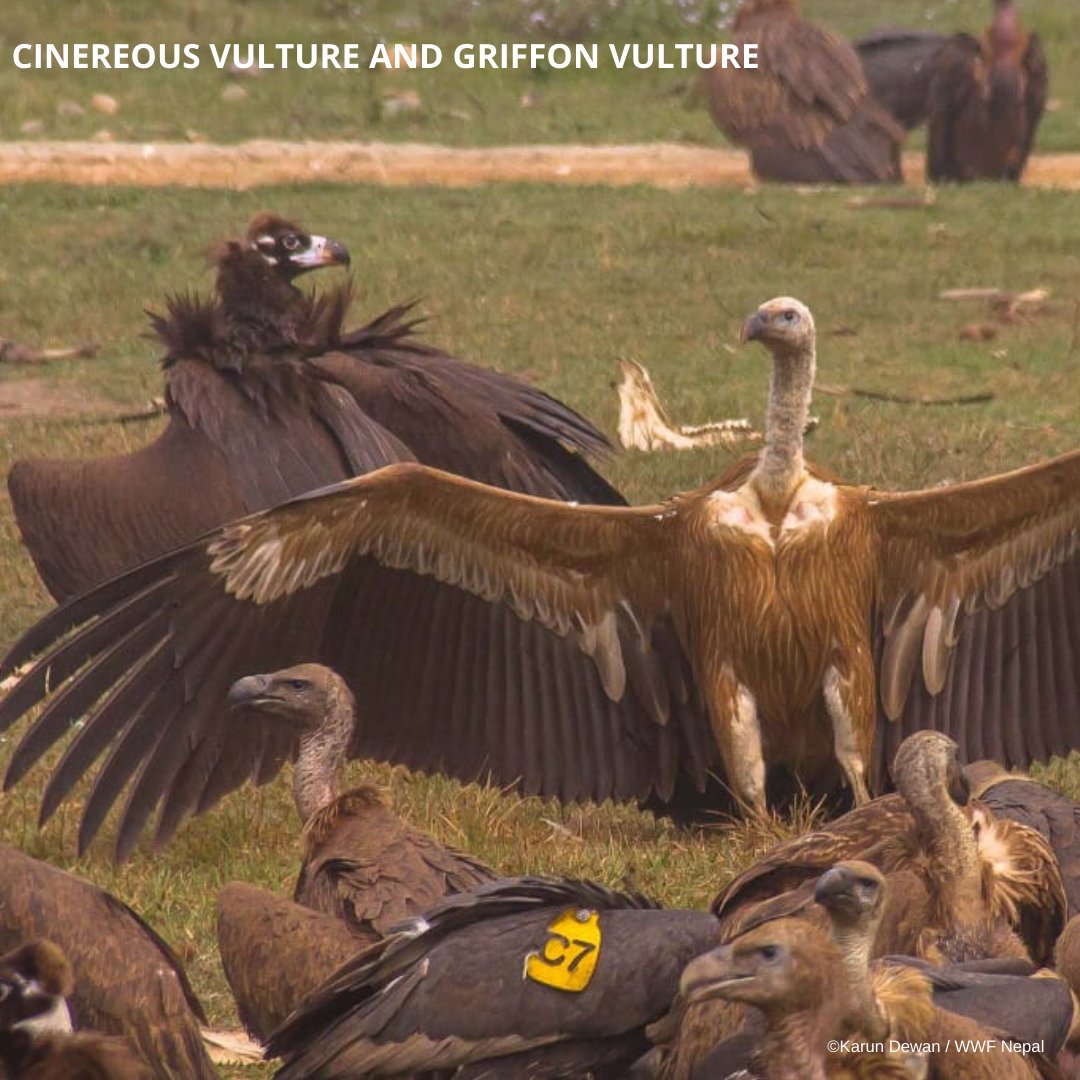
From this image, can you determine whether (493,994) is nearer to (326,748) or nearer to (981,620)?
(326,748)

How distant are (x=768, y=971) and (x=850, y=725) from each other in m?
2.32

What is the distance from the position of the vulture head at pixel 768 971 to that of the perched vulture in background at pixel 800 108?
12.9m

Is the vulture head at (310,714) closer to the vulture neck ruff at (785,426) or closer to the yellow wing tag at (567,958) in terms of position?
the vulture neck ruff at (785,426)

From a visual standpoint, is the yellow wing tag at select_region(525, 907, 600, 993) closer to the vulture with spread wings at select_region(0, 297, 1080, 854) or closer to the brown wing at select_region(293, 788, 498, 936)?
the brown wing at select_region(293, 788, 498, 936)

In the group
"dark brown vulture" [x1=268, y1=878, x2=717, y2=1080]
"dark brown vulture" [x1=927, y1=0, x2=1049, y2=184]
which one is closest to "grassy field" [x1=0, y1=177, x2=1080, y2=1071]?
"dark brown vulture" [x1=927, y1=0, x2=1049, y2=184]

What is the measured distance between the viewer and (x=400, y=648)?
6.57 meters

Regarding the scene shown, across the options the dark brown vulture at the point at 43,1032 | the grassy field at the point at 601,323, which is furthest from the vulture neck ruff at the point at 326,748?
the dark brown vulture at the point at 43,1032

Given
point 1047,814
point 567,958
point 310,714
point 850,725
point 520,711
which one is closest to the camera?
point 567,958

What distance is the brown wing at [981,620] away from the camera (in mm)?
6285

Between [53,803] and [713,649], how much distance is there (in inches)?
60.2

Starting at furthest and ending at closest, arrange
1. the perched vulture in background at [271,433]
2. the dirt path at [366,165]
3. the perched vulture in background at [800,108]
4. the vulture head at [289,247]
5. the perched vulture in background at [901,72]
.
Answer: the perched vulture in background at [901,72], the perched vulture in background at [800,108], the dirt path at [366,165], the vulture head at [289,247], the perched vulture in background at [271,433]

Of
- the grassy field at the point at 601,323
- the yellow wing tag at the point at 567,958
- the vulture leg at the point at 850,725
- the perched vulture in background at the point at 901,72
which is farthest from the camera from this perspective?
the perched vulture in background at the point at 901,72

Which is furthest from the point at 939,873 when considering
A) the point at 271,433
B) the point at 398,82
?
the point at 398,82

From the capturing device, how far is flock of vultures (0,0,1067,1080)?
15.2 ft
